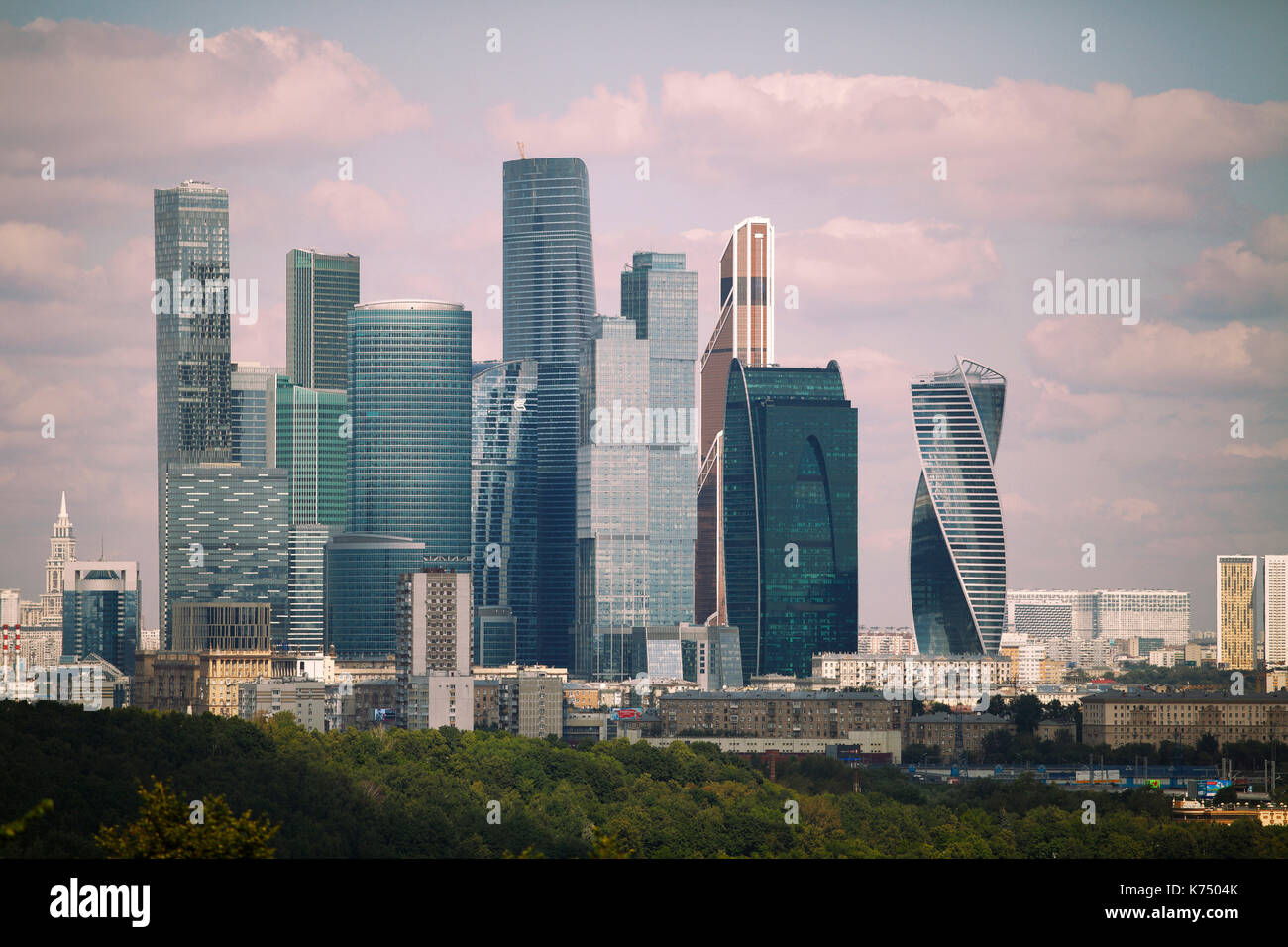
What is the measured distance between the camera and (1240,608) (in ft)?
Answer: 623

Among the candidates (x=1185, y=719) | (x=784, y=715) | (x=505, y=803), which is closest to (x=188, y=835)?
(x=505, y=803)

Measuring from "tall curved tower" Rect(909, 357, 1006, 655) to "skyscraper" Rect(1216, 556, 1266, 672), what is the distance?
850 inches

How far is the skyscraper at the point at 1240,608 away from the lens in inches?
7274

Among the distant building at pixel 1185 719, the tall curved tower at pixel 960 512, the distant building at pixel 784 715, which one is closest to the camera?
the distant building at pixel 1185 719

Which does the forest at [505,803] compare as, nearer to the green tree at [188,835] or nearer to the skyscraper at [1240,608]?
the green tree at [188,835]

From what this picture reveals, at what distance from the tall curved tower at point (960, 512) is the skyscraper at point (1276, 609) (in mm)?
25549

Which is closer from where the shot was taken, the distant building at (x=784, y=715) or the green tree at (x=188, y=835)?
the green tree at (x=188, y=835)

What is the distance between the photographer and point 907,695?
510 ft

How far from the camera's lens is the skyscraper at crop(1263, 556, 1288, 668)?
17862cm

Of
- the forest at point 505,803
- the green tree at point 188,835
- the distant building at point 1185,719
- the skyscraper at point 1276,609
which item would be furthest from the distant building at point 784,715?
the green tree at point 188,835

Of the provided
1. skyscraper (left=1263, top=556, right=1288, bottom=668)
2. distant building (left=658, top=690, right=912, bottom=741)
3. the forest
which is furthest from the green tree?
skyscraper (left=1263, top=556, right=1288, bottom=668)

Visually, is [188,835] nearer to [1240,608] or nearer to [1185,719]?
[1185,719]

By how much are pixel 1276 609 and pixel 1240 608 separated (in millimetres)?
5656
